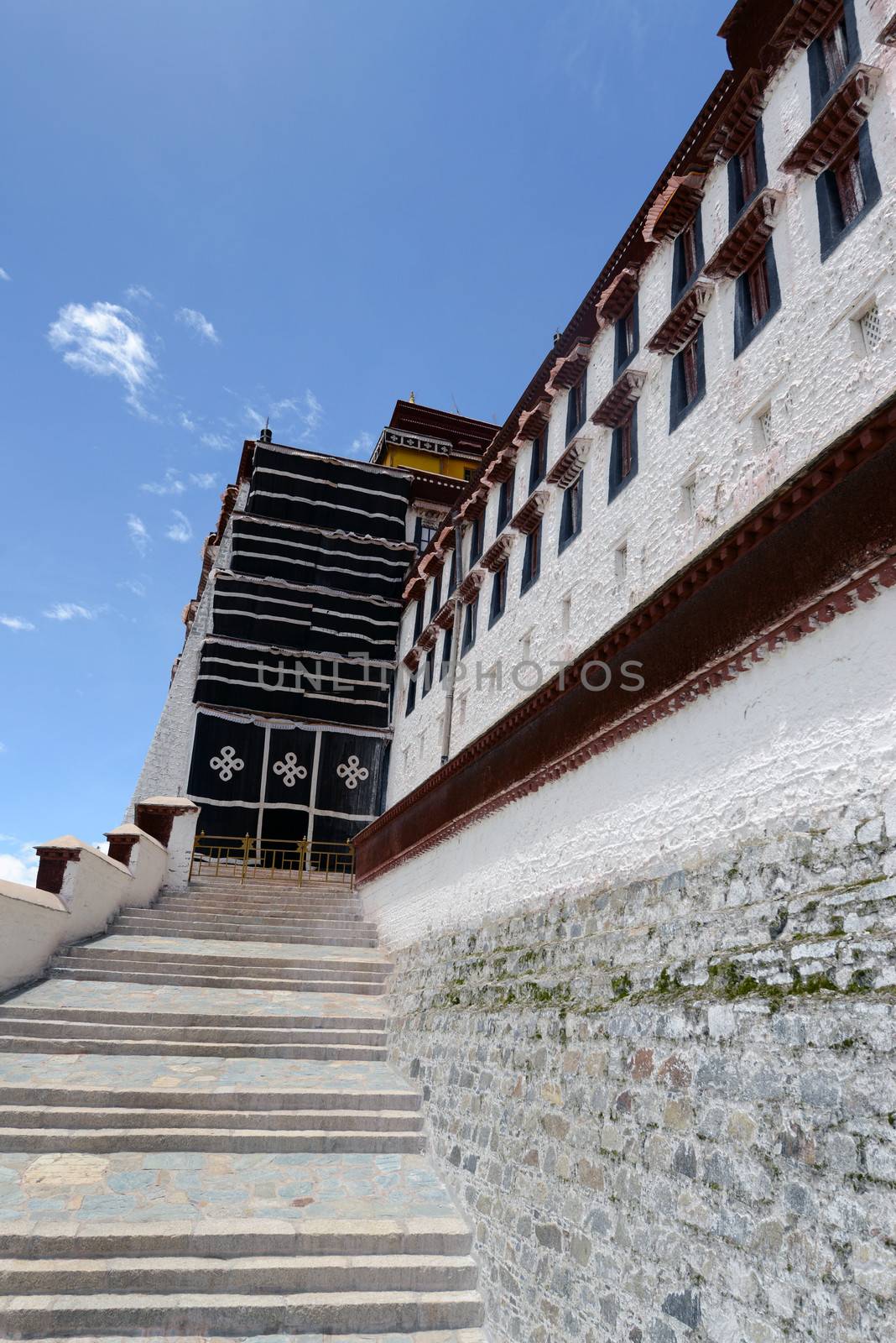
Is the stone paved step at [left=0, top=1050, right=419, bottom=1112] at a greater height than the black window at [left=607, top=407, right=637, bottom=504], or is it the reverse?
the black window at [left=607, top=407, right=637, bottom=504]

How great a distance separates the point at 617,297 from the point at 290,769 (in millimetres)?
15050

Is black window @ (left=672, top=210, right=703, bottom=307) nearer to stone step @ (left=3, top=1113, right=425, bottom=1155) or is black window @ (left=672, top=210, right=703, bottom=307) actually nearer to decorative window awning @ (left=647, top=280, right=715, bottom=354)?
decorative window awning @ (left=647, top=280, right=715, bottom=354)

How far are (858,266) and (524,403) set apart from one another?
9.44 meters

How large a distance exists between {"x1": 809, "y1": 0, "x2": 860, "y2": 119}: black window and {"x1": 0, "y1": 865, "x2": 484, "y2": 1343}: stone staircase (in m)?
11.7

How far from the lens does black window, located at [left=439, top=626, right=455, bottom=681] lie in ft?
65.4

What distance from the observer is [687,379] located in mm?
11305

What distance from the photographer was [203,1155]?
24.3 ft

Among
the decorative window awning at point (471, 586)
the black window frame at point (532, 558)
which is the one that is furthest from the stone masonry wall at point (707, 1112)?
the decorative window awning at point (471, 586)

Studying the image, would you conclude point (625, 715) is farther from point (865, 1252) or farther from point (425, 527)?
point (425, 527)

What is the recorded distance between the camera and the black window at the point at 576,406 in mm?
14620

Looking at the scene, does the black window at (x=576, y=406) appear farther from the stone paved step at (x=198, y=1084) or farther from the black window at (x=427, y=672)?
the stone paved step at (x=198, y=1084)

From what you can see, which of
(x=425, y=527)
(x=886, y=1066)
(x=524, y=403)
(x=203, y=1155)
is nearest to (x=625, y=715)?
(x=886, y=1066)

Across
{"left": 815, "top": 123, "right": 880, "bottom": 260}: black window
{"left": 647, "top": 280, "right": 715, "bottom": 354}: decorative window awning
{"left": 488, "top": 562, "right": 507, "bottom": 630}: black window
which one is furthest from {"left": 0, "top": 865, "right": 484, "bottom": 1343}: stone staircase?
{"left": 815, "top": 123, "right": 880, "bottom": 260}: black window

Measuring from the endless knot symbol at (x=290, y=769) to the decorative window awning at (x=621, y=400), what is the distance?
44.9 feet
